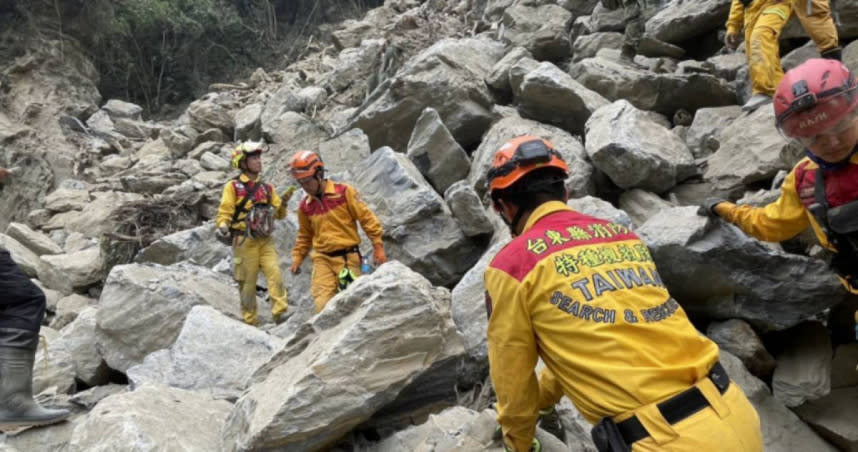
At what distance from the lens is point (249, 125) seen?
13250 millimetres

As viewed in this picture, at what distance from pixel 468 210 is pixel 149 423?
3.42m

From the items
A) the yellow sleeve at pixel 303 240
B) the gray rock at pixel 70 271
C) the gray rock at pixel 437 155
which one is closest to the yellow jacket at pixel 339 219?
the yellow sleeve at pixel 303 240

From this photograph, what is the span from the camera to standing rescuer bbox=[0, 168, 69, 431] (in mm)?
3398

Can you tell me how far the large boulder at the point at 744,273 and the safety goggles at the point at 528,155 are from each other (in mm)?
1618

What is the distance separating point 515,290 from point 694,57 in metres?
7.67

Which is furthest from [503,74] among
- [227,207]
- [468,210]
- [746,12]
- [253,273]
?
[253,273]

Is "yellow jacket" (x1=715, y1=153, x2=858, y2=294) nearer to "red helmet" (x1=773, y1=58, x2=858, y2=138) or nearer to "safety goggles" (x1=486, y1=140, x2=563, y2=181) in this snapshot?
"red helmet" (x1=773, y1=58, x2=858, y2=138)

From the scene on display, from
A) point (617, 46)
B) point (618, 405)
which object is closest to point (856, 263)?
point (618, 405)

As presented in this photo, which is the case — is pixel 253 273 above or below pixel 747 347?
below

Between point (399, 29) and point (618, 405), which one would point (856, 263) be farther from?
point (399, 29)

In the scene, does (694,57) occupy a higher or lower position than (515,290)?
lower

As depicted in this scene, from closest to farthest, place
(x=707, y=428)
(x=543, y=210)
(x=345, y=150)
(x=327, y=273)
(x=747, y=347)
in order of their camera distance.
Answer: (x=707, y=428), (x=543, y=210), (x=747, y=347), (x=327, y=273), (x=345, y=150)

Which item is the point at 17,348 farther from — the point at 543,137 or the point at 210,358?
the point at 543,137

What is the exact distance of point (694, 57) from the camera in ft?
27.3
